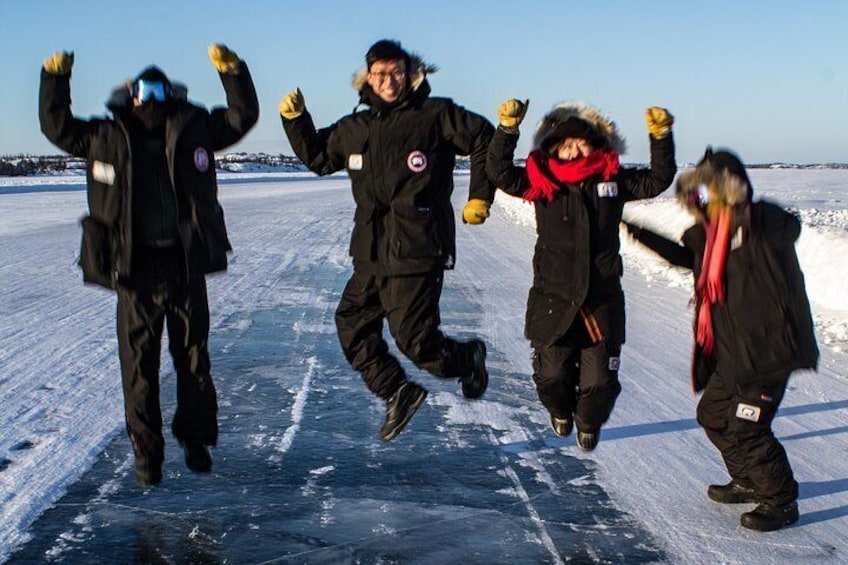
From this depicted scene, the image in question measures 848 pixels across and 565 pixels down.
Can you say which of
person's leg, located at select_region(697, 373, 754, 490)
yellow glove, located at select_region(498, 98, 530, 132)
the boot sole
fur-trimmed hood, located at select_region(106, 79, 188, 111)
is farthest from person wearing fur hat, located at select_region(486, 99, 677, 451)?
fur-trimmed hood, located at select_region(106, 79, 188, 111)

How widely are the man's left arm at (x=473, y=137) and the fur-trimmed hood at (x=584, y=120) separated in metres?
0.27

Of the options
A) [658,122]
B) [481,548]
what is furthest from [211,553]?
[658,122]

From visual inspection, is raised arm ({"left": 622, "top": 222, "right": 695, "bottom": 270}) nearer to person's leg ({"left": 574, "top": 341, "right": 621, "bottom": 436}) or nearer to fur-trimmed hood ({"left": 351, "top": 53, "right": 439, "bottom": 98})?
person's leg ({"left": 574, "top": 341, "right": 621, "bottom": 436})

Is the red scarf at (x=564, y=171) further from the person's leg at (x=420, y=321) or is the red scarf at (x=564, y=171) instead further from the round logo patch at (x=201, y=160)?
the round logo patch at (x=201, y=160)

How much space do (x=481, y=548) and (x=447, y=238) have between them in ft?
5.14

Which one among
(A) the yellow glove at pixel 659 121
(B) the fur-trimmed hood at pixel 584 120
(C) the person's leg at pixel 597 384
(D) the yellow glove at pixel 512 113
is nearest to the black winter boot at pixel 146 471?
(C) the person's leg at pixel 597 384

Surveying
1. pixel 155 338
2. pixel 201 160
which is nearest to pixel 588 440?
pixel 155 338

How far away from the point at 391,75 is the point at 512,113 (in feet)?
2.13

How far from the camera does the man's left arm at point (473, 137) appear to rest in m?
4.48

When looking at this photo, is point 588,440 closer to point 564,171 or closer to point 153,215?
point 564,171

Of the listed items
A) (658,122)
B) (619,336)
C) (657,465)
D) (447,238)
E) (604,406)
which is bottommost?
(657,465)

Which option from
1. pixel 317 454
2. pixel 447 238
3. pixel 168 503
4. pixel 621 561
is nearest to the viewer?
pixel 621 561

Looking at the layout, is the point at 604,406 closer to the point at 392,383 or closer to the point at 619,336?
the point at 619,336

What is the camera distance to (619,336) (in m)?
4.62
